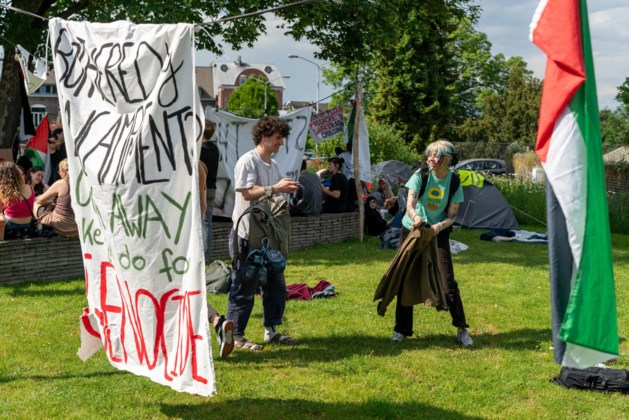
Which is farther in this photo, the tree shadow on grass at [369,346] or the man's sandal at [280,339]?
the man's sandal at [280,339]

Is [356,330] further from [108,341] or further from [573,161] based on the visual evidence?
[573,161]

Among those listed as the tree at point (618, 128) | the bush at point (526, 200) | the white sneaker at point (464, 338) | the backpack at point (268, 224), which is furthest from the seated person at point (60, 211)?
the tree at point (618, 128)

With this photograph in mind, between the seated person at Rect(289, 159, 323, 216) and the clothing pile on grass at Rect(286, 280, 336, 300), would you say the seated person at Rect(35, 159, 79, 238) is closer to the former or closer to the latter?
the clothing pile on grass at Rect(286, 280, 336, 300)

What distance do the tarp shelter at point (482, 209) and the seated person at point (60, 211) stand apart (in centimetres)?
984

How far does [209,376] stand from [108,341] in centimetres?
97

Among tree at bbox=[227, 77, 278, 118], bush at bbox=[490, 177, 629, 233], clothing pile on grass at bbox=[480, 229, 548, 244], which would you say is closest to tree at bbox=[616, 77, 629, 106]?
bush at bbox=[490, 177, 629, 233]

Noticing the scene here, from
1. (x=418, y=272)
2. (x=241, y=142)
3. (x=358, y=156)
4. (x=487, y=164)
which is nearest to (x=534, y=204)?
(x=358, y=156)

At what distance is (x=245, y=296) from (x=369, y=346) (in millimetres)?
1216

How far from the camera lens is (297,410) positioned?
527 centimetres

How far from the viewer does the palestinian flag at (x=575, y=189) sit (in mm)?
3588

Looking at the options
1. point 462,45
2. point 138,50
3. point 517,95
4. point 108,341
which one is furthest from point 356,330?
point 462,45

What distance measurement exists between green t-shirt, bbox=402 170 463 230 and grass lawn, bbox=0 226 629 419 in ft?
3.76

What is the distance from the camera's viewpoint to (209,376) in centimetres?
439

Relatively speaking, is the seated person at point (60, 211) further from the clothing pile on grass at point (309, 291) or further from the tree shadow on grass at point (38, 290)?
the clothing pile on grass at point (309, 291)
